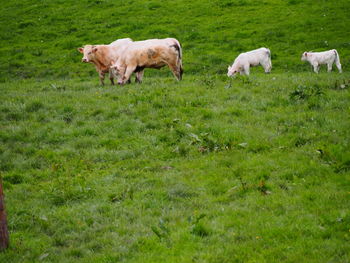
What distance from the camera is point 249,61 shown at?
77.4 feet

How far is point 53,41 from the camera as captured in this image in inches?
1302

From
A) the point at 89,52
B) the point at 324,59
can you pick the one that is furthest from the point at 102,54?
the point at 324,59

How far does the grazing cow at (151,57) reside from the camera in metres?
19.2

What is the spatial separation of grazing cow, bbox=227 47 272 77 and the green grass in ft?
20.9

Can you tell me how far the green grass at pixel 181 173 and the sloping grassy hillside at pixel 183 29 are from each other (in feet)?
36.4

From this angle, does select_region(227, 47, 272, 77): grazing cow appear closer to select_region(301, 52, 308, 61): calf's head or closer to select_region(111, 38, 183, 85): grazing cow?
select_region(301, 52, 308, 61): calf's head

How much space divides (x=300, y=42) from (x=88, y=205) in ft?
73.3

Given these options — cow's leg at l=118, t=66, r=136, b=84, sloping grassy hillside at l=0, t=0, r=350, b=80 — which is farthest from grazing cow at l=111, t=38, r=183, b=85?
sloping grassy hillside at l=0, t=0, r=350, b=80

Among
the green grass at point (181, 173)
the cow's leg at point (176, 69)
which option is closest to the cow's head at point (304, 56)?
the green grass at point (181, 173)

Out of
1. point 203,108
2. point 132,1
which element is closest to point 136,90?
point 203,108

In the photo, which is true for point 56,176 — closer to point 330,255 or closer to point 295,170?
point 295,170

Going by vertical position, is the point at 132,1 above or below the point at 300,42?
above

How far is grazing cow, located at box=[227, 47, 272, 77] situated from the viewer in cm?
2342

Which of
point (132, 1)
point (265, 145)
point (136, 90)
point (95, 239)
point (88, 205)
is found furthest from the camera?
point (132, 1)
